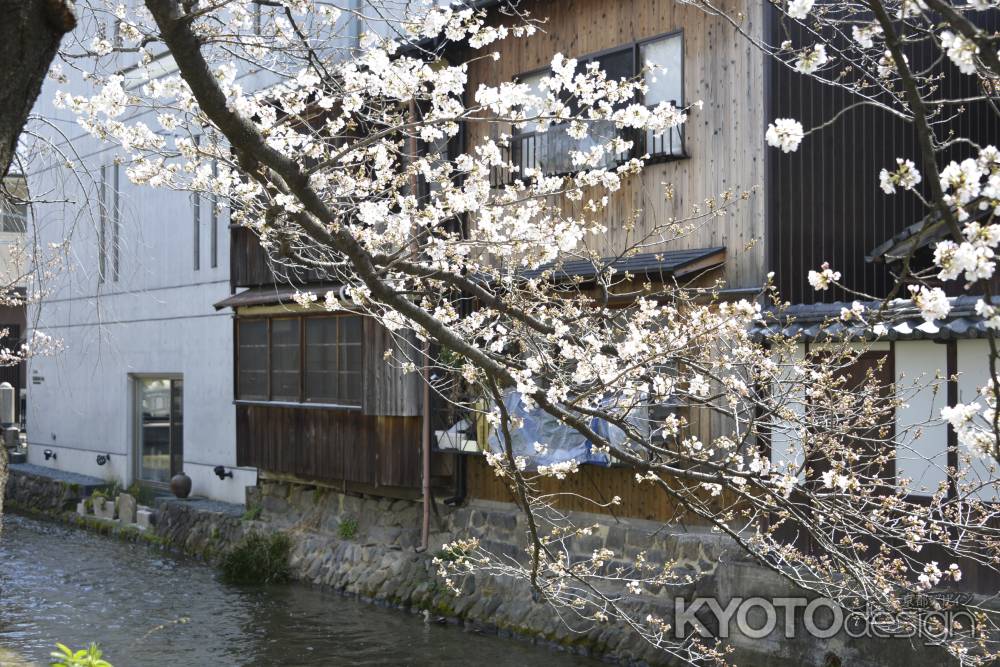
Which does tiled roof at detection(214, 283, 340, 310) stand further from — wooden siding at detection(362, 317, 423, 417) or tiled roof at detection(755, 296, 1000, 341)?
tiled roof at detection(755, 296, 1000, 341)

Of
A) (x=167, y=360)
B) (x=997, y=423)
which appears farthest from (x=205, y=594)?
(x=997, y=423)

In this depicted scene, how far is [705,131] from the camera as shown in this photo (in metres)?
11.7

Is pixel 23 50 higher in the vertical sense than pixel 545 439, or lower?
higher

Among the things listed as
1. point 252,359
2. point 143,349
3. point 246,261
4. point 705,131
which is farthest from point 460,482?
point 143,349

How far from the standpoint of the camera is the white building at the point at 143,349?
19.1 m

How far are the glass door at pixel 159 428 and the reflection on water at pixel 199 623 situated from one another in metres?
4.46

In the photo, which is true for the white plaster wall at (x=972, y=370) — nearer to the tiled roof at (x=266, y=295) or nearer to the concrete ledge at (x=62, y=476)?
the tiled roof at (x=266, y=295)

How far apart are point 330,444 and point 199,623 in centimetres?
330

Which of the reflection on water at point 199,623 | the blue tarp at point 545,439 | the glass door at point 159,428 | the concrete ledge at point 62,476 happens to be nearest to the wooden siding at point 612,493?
the blue tarp at point 545,439

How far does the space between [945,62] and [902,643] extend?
715 cm

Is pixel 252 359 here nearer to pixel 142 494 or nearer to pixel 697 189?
pixel 142 494

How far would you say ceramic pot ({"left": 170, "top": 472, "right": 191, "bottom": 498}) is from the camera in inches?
754

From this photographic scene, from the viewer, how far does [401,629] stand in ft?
41.5

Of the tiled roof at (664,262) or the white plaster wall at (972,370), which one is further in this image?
the tiled roof at (664,262)
